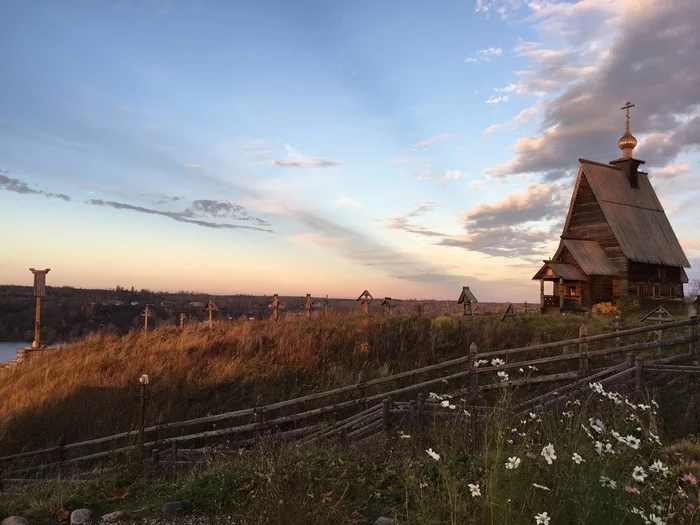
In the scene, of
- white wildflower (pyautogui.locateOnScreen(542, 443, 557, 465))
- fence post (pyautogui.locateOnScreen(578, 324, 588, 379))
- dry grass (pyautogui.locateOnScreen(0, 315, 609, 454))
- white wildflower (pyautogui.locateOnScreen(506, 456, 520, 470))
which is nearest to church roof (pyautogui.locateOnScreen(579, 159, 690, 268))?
dry grass (pyautogui.locateOnScreen(0, 315, 609, 454))

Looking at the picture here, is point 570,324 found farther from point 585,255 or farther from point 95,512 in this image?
point 95,512

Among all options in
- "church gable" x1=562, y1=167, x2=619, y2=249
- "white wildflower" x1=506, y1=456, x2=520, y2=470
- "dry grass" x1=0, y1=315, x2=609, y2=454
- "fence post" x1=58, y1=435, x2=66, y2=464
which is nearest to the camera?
"white wildflower" x1=506, y1=456, x2=520, y2=470

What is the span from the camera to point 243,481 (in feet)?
18.1

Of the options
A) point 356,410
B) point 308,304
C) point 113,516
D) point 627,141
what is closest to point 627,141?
point 627,141

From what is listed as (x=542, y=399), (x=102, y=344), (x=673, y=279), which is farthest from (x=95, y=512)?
(x=673, y=279)

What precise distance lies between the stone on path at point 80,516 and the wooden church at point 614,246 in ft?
86.9

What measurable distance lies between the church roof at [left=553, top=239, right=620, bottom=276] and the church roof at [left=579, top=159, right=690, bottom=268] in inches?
47.4

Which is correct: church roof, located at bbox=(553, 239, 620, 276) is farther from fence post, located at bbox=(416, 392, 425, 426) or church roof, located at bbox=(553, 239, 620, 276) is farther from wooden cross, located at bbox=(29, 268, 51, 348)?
wooden cross, located at bbox=(29, 268, 51, 348)

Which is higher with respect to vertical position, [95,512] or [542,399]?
[542,399]

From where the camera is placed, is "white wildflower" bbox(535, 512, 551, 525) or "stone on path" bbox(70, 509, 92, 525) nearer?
"white wildflower" bbox(535, 512, 551, 525)

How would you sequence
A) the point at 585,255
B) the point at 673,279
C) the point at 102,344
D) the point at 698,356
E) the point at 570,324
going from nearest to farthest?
the point at 698,356 → the point at 102,344 → the point at 570,324 → the point at 585,255 → the point at 673,279

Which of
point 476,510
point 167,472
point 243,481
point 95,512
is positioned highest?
point 476,510

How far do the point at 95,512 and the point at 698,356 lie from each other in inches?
557

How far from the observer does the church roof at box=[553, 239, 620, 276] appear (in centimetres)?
2800
